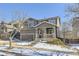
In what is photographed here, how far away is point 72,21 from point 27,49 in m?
0.52

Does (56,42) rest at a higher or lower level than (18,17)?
lower

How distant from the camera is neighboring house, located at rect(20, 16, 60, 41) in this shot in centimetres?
183

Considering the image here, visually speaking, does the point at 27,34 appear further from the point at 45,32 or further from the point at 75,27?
the point at 75,27

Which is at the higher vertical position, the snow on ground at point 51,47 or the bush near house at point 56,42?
the bush near house at point 56,42

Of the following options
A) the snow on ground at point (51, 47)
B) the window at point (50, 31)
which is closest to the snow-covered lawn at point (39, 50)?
the snow on ground at point (51, 47)

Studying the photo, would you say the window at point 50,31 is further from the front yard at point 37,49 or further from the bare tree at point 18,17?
the bare tree at point 18,17

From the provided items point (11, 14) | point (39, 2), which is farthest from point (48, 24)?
point (11, 14)

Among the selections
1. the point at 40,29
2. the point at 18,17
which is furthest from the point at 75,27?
the point at 18,17

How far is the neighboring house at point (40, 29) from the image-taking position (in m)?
1.83

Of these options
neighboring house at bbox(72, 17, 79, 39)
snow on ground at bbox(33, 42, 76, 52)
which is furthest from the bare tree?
neighboring house at bbox(72, 17, 79, 39)

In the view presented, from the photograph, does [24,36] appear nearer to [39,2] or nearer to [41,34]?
[41,34]

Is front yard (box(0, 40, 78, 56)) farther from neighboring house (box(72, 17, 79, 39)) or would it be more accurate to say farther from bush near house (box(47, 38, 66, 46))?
neighboring house (box(72, 17, 79, 39))

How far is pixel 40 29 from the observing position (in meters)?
1.84

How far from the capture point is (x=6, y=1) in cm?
185
